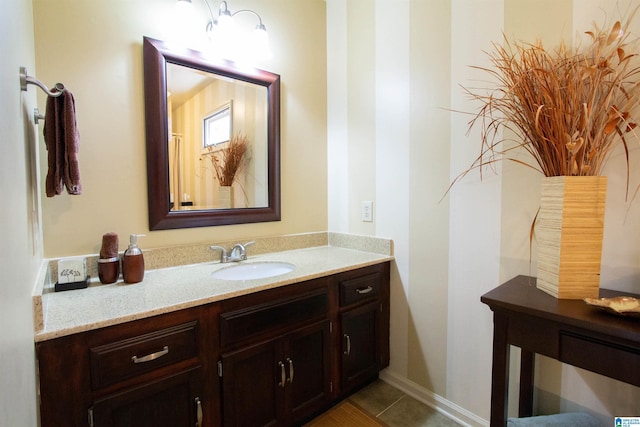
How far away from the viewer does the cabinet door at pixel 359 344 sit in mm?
1651

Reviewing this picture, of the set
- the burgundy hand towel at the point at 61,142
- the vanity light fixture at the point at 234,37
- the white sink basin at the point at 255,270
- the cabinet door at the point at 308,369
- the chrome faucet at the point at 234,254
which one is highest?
the vanity light fixture at the point at 234,37

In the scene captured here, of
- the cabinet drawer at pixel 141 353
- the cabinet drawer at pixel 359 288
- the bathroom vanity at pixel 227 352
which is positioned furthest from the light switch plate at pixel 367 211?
the cabinet drawer at pixel 141 353

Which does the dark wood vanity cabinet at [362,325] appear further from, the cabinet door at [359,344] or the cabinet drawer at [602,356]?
the cabinet drawer at [602,356]

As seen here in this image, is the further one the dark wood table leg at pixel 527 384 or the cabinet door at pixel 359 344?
the cabinet door at pixel 359 344

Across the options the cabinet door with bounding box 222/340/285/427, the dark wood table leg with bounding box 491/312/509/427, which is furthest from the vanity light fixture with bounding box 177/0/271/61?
the dark wood table leg with bounding box 491/312/509/427

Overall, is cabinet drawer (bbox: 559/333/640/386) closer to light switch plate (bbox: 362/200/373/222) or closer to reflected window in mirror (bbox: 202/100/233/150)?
light switch plate (bbox: 362/200/373/222)

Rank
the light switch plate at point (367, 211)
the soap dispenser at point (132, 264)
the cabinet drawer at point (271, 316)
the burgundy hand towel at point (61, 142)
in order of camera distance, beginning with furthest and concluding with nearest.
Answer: the light switch plate at point (367, 211)
the soap dispenser at point (132, 264)
the cabinet drawer at point (271, 316)
the burgundy hand towel at point (61, 142)

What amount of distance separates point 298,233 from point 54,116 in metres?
1.37

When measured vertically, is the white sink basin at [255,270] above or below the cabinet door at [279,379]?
above

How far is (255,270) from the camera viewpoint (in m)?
1.75

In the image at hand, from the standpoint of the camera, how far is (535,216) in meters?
1.27

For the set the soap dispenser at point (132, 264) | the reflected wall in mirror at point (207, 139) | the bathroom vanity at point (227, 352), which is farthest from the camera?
the reflected wall in mirror at point (207, 139)

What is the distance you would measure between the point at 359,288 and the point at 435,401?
737 mm

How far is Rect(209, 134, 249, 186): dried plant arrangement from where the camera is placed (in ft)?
5.67
